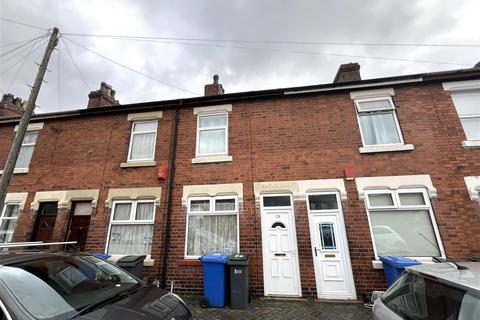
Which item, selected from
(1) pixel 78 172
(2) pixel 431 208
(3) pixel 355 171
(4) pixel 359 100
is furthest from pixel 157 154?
(2) pixel 431 208

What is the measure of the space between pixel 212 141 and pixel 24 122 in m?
5.28

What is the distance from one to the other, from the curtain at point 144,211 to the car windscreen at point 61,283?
3.79m

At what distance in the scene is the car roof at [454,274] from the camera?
1897 mm

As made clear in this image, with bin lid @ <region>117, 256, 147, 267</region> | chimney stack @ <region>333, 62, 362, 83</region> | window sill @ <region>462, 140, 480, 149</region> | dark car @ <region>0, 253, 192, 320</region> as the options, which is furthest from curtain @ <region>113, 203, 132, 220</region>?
window sill @ <region>462, 140, 480, 149</region>

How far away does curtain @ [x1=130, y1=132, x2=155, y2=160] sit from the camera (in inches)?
314

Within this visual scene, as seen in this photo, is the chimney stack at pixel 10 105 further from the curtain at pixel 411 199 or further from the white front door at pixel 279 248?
the curtain at pixel 411 199

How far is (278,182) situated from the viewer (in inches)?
265

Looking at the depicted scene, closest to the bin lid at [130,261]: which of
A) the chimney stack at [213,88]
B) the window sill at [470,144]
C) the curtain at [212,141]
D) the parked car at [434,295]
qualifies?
the curtain at [212,141]

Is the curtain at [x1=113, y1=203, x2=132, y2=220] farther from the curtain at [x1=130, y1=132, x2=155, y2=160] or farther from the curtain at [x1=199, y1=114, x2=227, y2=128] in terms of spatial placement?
the curtain at [x1=199, y1=114, x2=227, y2=128]

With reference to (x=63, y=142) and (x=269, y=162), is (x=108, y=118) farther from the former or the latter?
(x=269, y=162)

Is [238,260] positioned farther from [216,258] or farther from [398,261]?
[398,261]

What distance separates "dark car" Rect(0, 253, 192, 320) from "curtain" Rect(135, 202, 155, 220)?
3.92 metres

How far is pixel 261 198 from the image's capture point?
671 centimetres

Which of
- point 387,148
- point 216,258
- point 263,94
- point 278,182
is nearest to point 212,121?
point 263,94
